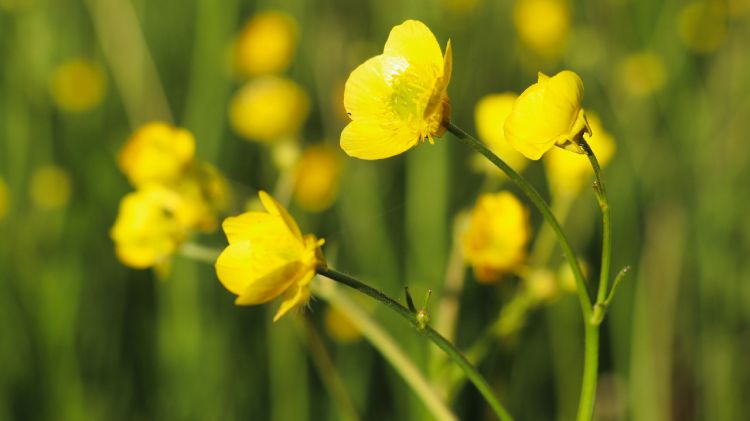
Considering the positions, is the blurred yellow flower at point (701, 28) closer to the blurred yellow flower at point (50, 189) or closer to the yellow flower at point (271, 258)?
the blurred yellow flower at point (50, 189)

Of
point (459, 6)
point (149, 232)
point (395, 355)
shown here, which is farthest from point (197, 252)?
point (459, 6)

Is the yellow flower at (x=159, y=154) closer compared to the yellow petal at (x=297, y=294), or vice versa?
the yellow petal at (x=297, y=294)

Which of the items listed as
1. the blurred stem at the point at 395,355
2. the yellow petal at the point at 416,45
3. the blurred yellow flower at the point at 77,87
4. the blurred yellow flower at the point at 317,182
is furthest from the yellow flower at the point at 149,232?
the blurred yellow flower at the point at 77,87

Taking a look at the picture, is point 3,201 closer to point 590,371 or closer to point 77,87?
point 77,87

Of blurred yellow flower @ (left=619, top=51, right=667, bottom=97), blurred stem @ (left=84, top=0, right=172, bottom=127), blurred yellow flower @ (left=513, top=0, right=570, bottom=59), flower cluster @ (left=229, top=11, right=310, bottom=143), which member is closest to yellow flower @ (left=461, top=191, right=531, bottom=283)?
flower cluster @ (left=229, top=11, right=310, bottom=143)

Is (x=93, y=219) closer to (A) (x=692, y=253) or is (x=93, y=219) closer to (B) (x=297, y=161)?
(B) (x=297, y=161)
